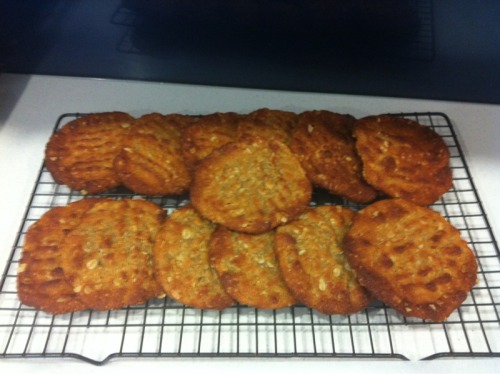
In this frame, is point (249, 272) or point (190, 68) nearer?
point (249, 272)

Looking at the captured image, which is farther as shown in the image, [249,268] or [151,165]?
[151,165]

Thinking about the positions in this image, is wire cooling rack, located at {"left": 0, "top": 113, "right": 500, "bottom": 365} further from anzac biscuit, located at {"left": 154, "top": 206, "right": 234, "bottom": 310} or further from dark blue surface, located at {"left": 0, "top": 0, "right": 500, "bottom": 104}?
dark blue surface, located at {"left": 0, "top": 0, "right": 500, "bottom": 104}

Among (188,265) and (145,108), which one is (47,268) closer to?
(188,265)

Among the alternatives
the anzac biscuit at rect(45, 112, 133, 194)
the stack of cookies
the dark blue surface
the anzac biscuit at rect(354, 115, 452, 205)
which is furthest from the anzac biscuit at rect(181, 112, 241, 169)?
the anzac biscuit at rect(354, 115, 452, 205)

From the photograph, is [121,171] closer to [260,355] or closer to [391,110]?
[260,355]

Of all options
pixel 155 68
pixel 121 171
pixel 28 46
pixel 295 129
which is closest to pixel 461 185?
pixel 295 129

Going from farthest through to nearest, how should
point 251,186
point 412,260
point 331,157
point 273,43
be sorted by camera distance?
1. point 273,43
2. point 331,157
3. point 251,186
4. point 412,260

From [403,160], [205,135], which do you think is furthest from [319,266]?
[205,135]
